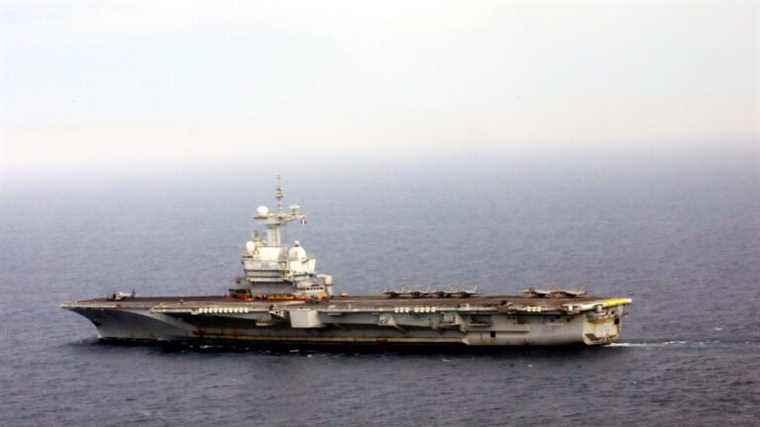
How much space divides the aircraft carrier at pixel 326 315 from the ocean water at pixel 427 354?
976 mm

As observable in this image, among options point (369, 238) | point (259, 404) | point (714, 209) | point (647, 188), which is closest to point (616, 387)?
point (259, 404)

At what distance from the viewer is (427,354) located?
138 feet

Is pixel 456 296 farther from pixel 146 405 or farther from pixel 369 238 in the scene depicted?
pixel 369 238

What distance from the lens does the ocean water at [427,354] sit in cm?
3569

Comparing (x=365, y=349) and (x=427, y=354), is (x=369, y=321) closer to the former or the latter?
(x=365, y=349)

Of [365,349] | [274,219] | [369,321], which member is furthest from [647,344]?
[274,219]

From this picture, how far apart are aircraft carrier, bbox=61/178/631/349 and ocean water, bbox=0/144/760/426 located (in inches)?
38.4

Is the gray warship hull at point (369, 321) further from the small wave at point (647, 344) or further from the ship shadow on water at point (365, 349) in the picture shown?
the small wave at point (647, 344)

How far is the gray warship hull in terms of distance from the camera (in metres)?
41.6

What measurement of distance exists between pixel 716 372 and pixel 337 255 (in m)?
35.3

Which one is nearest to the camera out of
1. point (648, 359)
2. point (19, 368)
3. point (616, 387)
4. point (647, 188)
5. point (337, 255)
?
point (616, 387)

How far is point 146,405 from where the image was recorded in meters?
37.1

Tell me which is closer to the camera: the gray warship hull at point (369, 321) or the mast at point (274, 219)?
the gray warship hull at point (369, 321)

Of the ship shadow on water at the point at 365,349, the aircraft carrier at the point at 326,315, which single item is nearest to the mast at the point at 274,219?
the aircraft carrier at the point at 326,315
